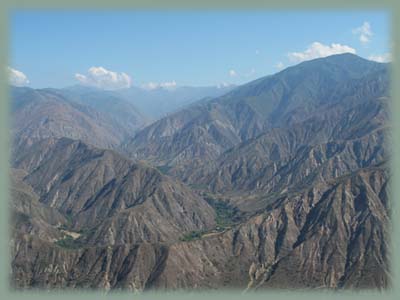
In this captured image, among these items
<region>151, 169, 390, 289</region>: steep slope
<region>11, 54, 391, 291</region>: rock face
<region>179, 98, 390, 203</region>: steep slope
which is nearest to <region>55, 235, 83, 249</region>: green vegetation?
<region>11, 54, 391, 291</region>: rock face

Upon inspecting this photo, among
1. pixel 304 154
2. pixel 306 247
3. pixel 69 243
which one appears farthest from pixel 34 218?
pixel 304 154

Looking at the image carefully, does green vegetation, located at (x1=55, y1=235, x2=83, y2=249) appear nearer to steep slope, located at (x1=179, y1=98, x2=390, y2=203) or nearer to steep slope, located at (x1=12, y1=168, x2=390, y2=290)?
steep slope, located at (x1=12, y1=168, x2=390, y2=290)

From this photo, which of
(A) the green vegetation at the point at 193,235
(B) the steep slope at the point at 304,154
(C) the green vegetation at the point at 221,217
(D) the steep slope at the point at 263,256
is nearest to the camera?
(D) the steep slope at the point at 263,256

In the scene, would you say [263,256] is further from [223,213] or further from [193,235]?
[223,213]

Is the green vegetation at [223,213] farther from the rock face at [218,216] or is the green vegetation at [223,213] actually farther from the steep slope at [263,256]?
the steep slope at [263,256]

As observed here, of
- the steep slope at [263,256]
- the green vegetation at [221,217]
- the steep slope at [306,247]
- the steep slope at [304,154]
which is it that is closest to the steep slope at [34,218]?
the steep slope at [263,256]

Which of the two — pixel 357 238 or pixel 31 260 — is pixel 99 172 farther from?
pixel 357 238

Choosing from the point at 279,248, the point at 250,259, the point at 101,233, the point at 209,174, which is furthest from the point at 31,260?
the point at 209,174
